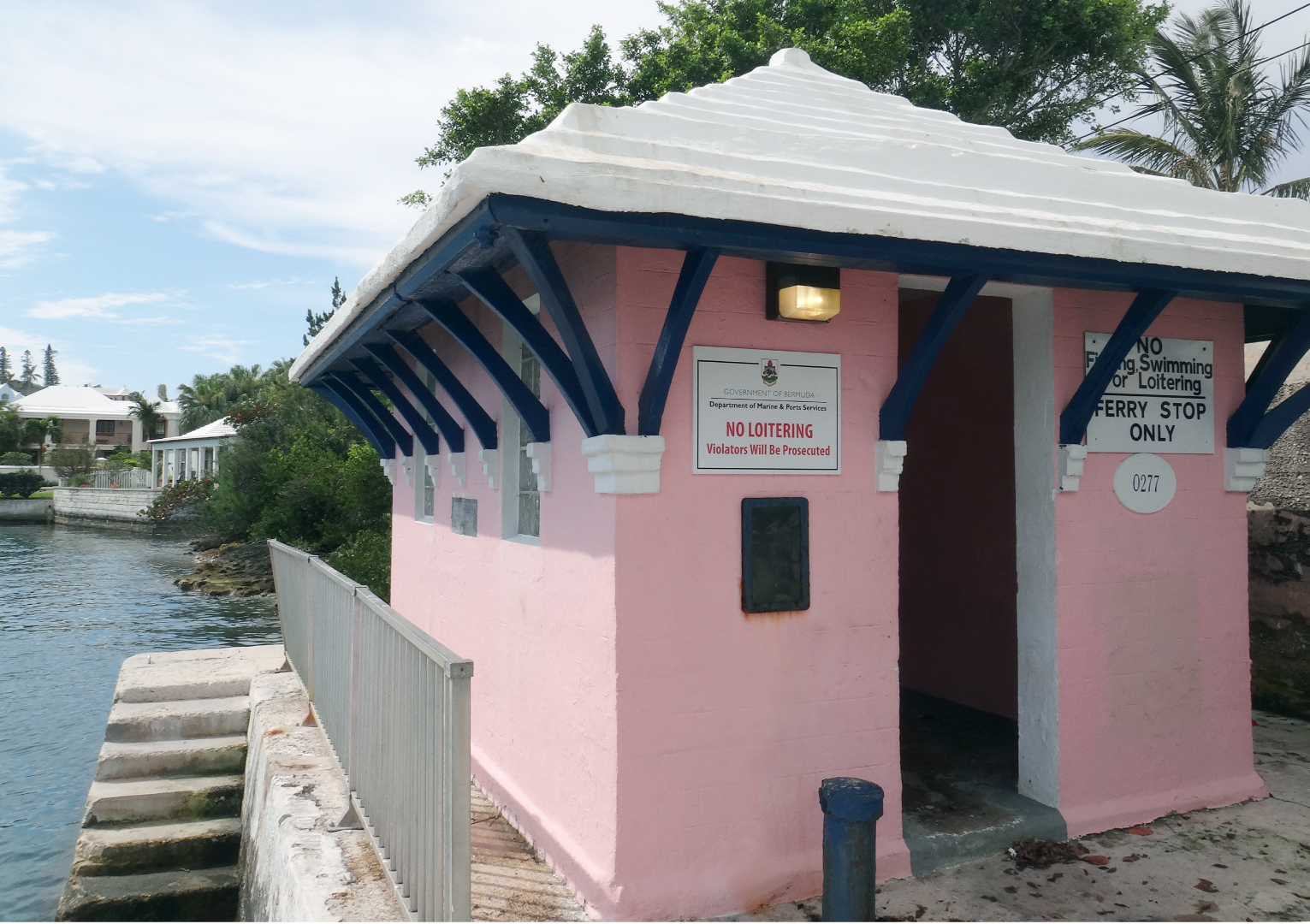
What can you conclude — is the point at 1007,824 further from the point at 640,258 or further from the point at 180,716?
the point at 180,716

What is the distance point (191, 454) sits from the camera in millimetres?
49000

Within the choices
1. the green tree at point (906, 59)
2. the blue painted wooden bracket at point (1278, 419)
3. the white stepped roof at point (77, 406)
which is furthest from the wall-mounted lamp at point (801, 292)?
the white stepped roof at point (77, 406)

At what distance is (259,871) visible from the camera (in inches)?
206

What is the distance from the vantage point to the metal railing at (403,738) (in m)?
2.77

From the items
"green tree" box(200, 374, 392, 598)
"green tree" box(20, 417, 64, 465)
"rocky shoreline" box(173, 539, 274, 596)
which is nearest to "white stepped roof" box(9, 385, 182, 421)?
"green tree" box(20, 417, 64, 465)

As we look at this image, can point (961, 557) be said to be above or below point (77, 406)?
below

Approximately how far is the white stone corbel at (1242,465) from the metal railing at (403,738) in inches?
189

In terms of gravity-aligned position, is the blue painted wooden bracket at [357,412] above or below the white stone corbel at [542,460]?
above

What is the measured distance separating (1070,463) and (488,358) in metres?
3.13

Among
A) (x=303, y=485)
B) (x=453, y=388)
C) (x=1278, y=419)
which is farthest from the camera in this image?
(x=303, y=485)

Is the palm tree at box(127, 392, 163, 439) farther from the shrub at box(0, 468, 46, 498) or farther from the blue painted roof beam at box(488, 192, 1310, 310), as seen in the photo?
the blue painted roof beam at box(488, 192, 1310, 310)

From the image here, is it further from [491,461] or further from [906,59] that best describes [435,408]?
[906,59]

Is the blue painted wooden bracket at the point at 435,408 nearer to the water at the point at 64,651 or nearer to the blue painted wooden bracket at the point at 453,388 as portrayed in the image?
the blue painted wooden bracket at the point at 453,388

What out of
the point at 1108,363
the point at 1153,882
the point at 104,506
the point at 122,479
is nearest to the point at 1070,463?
the point at 1108,363
